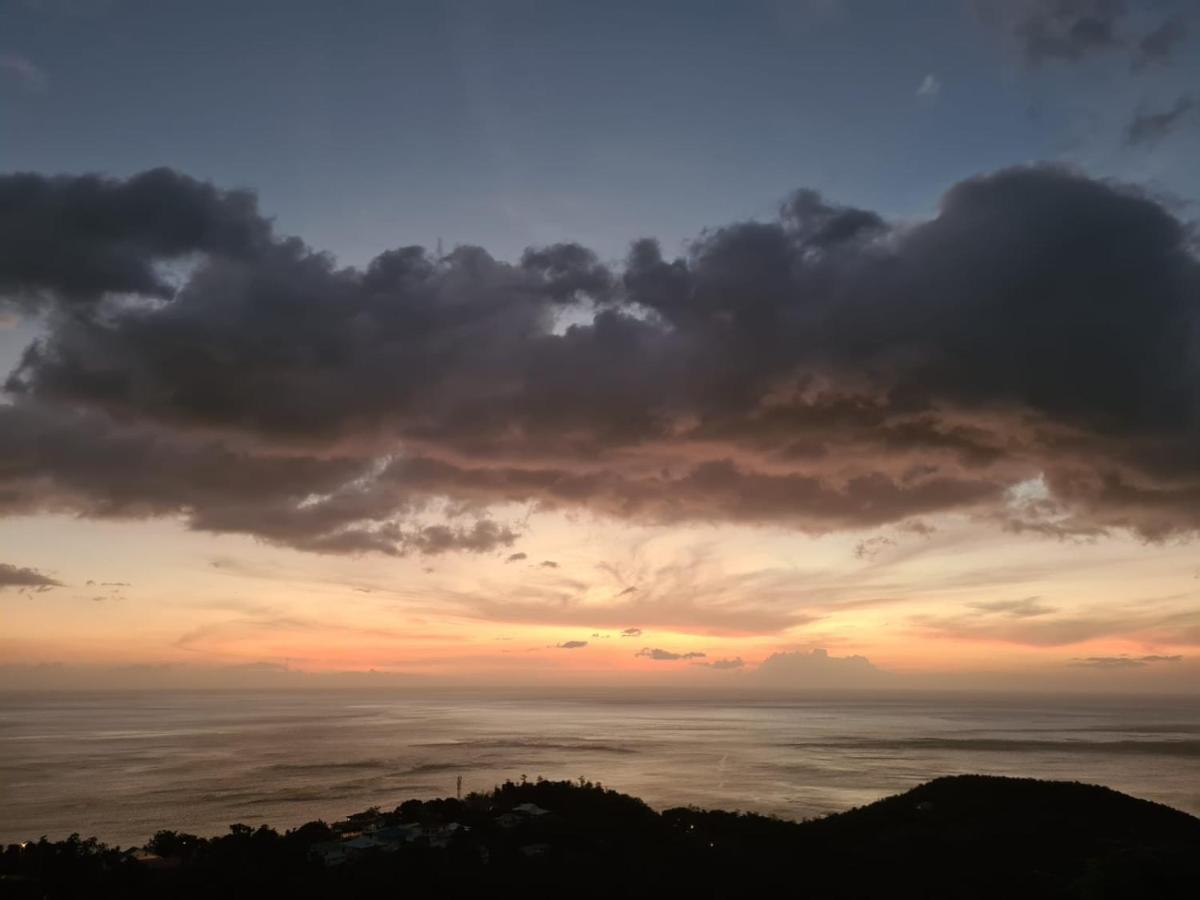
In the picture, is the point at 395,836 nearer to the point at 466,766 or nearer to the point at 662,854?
the point at 662,854

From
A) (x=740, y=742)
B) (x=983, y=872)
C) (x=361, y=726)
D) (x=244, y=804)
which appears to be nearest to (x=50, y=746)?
(x=361, y=726)

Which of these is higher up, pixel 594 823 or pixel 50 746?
pixel 594 823

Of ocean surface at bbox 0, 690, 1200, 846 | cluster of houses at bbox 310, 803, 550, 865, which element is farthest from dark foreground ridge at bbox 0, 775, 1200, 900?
ocean surface at bbox 0, 690, 1200, 846

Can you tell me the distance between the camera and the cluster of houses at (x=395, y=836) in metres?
34.3

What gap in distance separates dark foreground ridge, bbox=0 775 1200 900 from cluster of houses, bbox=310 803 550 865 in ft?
0.38

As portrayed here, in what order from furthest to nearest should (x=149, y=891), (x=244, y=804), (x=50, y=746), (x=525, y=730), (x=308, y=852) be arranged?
(x=525, y=730), (x=50, y=746), (x=244, y=804), (x=308, y=852), (x=149, y=891)

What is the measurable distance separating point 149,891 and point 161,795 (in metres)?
63.9

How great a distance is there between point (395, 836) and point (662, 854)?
37.6 ft

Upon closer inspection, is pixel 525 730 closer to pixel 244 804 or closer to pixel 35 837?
pixel 244 804

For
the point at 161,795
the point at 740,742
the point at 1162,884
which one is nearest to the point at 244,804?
the point at 161,795

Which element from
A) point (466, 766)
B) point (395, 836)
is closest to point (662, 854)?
point (395, 836)

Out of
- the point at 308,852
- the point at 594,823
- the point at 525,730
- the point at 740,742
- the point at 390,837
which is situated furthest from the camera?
the point at 525,730

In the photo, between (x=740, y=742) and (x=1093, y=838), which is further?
(x=740, y=742)

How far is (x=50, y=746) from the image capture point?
456 ft
